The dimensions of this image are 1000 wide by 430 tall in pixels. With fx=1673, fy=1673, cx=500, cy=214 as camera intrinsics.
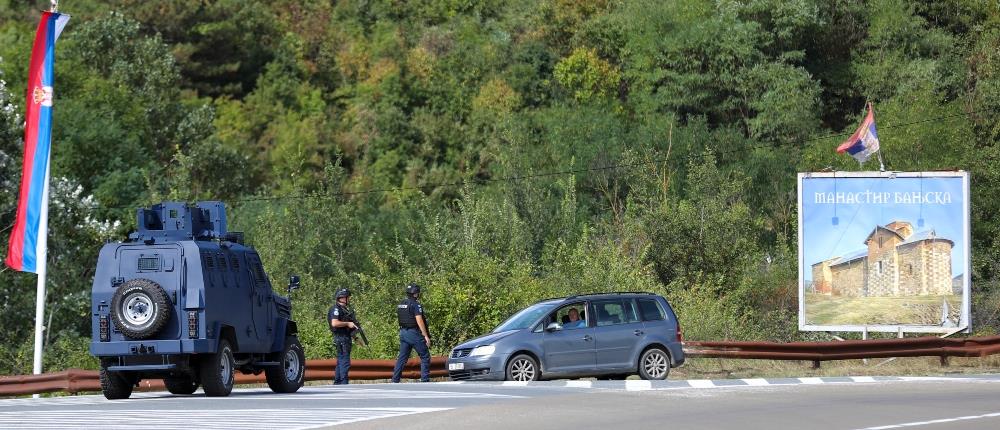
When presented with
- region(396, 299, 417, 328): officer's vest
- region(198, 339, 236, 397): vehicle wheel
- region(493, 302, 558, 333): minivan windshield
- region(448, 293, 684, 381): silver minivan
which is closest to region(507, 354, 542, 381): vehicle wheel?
region(448, 293, 684, 381): silver minivan

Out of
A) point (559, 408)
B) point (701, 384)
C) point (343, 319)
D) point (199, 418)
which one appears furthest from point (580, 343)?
point (199, 418)

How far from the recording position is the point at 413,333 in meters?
27.1

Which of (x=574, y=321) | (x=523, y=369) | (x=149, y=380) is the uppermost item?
(x=574, y=321)

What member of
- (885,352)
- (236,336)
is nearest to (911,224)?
(885,352)

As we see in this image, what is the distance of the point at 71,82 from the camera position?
72.2 m

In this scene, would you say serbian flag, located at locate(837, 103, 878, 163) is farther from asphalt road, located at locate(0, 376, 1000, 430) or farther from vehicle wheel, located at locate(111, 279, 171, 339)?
vehicle wheel, located at locate(111, 279, 171, 339)

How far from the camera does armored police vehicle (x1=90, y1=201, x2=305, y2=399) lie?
21.4 metres

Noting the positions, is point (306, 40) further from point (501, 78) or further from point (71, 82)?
point (71, 82)

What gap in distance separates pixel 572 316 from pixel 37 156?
10948 millimetres

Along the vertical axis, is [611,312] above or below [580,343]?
above

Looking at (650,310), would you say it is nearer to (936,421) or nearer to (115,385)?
(115,385)

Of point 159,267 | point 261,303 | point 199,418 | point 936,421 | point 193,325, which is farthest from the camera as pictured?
point 261,303

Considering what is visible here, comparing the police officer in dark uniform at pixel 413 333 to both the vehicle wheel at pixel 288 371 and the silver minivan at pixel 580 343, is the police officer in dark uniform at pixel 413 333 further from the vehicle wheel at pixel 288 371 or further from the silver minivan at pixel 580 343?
the vehicle wheel at pixel 288 371

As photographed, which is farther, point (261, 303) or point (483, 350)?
point (483, 350)
